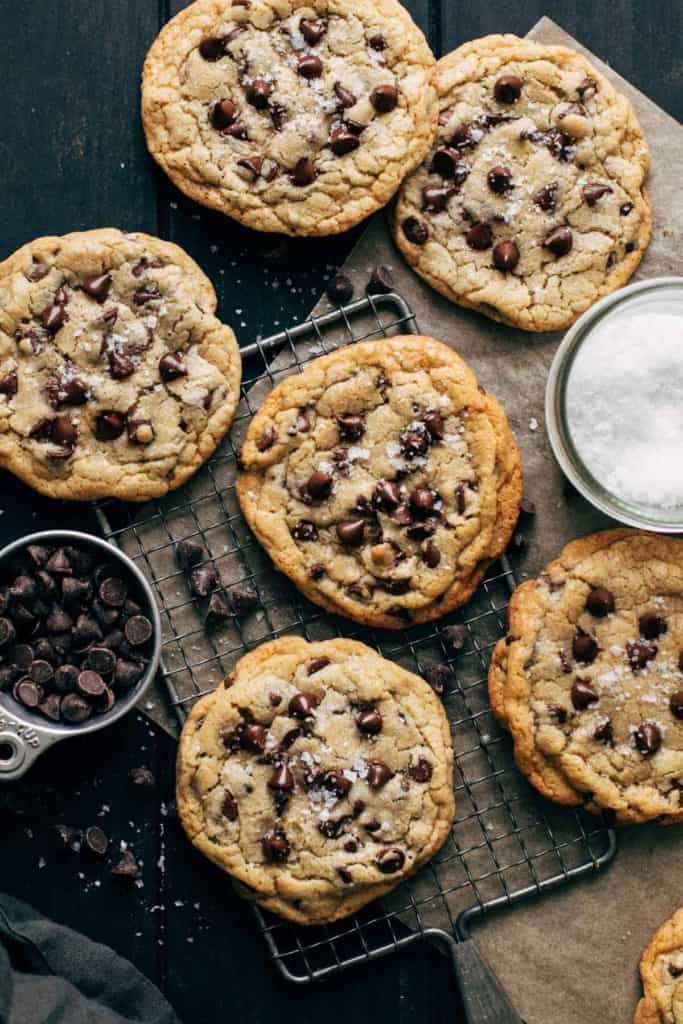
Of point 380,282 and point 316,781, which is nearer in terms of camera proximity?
point 316,781

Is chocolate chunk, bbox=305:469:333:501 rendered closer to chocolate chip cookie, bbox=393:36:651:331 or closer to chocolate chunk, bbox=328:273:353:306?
chocolate chunk, bbox=328:273:353:306

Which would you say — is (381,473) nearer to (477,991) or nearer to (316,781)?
(316,781)

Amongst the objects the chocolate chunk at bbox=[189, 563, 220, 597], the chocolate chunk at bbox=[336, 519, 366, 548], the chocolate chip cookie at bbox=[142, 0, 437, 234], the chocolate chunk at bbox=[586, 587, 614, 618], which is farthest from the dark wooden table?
the chocolate chunk at bbox=[586, 587, 614, 618]

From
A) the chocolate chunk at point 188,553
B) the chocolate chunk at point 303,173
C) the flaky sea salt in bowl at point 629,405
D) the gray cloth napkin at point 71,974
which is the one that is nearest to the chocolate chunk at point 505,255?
the flaky sea salt in bowl at point 629,405

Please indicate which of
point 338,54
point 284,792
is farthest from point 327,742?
point 338,54

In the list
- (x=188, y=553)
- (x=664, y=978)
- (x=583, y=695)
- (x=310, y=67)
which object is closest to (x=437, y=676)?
(x=583, y=695)

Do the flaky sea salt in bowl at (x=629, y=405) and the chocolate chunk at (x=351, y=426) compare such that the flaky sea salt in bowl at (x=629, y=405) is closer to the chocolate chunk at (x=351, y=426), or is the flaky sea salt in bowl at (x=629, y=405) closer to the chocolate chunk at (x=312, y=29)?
the chocolate chunk at (x=351, y=426)

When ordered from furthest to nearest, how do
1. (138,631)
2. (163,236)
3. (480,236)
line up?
1. (163,236)
2. (480,236)
3. (138,631)
